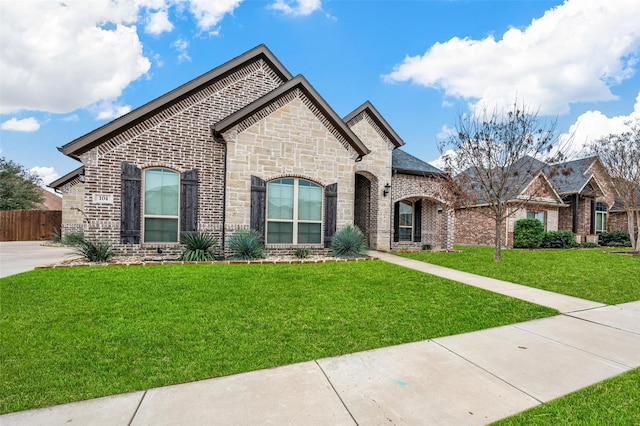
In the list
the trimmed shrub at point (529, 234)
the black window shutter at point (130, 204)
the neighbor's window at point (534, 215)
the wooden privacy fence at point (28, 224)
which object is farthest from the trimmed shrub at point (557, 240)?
the wooden privacy fence at point (28, 224)

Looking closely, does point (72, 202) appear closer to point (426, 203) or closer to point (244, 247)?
point (244, 247)

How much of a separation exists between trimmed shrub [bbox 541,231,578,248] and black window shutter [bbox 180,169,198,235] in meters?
20.4

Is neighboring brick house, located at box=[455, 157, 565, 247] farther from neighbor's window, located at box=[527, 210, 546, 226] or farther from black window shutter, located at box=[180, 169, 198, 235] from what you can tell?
black window shutter, located at box=[180, 169, 198, 235]

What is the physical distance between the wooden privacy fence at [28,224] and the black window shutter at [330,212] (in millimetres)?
18415

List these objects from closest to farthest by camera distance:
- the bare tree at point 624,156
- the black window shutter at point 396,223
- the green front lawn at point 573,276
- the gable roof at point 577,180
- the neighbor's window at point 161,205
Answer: the green front lawn at point 573,276 → the neighbor's window at point 161,205 → the black window shutter at point 396,223 → the bare tree at point 624,156 → the gable roof at point 577,180

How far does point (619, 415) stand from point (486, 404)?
97cm

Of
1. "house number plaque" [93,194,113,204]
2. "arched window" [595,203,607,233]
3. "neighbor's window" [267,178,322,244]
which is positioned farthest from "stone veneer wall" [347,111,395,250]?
"arched window" [595,203,607,233]

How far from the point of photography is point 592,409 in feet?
8.03

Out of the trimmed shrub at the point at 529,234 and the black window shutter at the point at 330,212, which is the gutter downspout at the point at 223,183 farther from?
the trimmed shrub at the point at 529,234

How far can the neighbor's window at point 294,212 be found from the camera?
34.5 ft

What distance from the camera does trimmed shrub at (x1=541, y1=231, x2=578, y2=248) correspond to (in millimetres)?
19109

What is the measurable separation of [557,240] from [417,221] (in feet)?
34.9

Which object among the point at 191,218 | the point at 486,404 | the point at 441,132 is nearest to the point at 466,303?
the point at 486,404

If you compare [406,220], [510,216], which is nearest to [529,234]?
[510,216]
